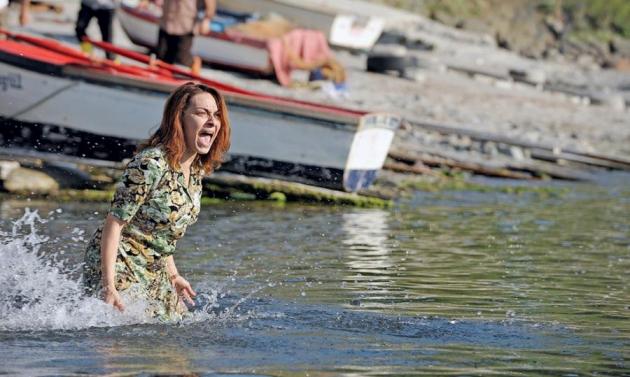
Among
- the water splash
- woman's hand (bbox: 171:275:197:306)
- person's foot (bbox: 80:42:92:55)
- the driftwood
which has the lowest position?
the driftwood

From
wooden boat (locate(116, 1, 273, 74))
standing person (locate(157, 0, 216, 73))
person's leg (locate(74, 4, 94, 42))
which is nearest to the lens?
standing person (locate(157, 0, 216, 73))

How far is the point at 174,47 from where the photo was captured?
709 inches

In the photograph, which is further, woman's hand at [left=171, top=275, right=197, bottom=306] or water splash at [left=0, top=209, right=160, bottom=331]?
woman's hand at [left=171, top=275, right=197, bottom=306]

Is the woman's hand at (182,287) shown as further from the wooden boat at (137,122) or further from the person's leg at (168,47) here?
the person's leg at (168,47)

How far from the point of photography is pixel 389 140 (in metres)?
15.6

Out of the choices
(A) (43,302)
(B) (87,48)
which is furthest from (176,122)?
(B) (87,48)

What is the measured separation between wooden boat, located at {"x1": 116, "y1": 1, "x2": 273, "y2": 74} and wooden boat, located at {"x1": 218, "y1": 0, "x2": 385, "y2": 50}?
4998 mm

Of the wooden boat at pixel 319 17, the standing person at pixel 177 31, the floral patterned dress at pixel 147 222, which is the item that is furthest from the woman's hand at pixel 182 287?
the wooden boat at pixel 319 17

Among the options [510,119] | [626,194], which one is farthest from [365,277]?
[510,119]

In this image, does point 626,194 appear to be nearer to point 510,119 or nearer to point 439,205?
point 439,205

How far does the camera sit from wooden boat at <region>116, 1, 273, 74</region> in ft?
75.9

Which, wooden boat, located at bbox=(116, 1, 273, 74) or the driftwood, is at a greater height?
wooden boat, located at bbox=(116, 1, 273, 74)

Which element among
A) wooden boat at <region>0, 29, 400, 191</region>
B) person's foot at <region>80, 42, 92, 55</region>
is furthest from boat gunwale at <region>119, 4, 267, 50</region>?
wooden boat at <region>0, 29, 400, 191</region>

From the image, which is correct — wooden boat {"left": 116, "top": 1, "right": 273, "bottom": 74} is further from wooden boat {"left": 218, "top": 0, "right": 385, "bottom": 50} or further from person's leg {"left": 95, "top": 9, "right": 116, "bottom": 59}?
wooden boat {"left": 218, "top": 0, "right": 385, "bottom": 50}
